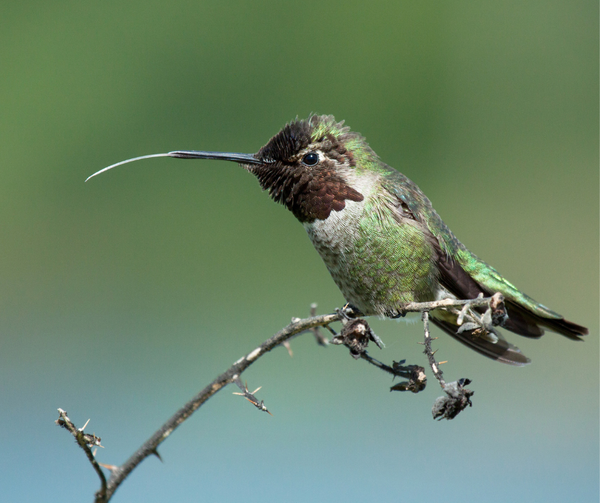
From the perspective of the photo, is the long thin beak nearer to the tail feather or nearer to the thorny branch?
the thorny branch

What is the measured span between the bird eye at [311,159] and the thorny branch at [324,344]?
2.05 feet

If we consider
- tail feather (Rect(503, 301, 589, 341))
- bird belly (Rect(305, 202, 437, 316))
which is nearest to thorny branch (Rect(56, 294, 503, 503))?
bird belly (Rect(305, 202, 437, 316))

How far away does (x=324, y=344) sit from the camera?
150 cm

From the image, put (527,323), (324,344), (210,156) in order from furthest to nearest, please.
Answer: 1. (527,323)
2. (210,156)
3. (324,344)

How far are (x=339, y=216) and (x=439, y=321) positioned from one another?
65 centimetres

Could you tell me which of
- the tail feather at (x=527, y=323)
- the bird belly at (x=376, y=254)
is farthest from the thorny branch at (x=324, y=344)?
the tail feather at (x=527, y=323)

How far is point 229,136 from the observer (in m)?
6.54

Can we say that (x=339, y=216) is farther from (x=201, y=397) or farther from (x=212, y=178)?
(x=212, y=178)

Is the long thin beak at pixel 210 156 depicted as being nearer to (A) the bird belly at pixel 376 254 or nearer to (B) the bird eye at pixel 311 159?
(B) the bird eye at pixel 311 159

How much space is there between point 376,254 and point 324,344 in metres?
0.63

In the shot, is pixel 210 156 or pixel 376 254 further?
pixel 376 254

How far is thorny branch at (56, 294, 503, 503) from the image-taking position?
1227 millimetres

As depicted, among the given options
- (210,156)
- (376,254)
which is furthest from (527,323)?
(210,156)

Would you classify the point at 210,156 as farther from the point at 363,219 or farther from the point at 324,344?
the point at 324,344
